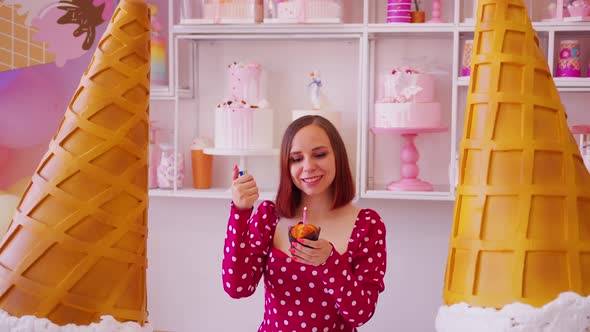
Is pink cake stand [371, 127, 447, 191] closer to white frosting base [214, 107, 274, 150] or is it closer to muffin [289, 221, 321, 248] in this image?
white frosting base [214, 107, 274, 150]

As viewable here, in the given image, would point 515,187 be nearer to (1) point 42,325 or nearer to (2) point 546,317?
(2) point 546,317

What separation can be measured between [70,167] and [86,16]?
153 cm

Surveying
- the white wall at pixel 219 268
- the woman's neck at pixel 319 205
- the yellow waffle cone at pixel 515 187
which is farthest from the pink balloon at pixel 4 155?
the yellow waffle cone at pixel 515 187

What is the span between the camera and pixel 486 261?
0.95m

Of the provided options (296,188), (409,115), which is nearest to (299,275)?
(296,188)

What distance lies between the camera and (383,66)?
2289mm

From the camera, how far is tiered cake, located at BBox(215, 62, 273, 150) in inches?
85.3

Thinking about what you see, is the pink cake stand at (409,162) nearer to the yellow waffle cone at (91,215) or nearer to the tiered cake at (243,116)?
the tiered cake at (243,116)

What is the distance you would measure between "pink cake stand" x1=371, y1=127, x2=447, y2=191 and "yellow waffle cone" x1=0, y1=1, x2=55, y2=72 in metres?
1.19

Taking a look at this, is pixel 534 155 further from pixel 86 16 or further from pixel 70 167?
pixel 86 16

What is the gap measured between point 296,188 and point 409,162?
81cm

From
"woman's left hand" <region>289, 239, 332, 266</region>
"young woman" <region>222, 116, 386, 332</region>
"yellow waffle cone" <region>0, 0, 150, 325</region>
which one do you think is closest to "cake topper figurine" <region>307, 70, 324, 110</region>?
"young woman" <region>222, 116, 386, 332</region>

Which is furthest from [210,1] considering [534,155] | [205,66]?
[534,155]

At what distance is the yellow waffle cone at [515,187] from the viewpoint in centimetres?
92
